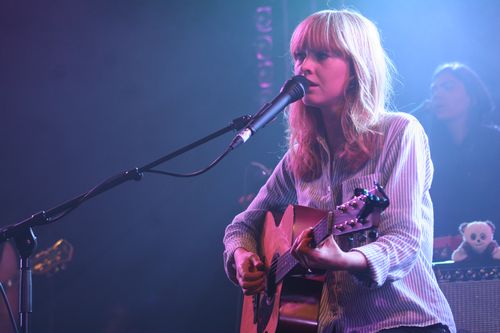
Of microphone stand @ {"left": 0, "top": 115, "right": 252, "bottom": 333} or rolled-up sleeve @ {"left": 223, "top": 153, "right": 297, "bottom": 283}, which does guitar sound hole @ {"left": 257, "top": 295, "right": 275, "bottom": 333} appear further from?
microphone stand @ {"left": 0, "top": 115, "right": 252, "bottom": 333}

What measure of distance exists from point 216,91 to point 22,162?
2212mm

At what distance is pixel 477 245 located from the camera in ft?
13.6

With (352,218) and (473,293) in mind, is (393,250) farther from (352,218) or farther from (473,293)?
(473,293)

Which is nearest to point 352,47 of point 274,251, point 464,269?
point 274,251

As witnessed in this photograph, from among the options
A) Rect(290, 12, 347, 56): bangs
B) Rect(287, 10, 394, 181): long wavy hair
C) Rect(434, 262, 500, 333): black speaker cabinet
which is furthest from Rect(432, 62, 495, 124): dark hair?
Rect(290, 12, 347, 56): bangs

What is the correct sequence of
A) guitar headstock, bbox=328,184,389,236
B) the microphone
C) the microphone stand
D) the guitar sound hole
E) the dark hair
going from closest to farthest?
guitar headstock, bbox=328,184,389,236 → the microphone → the guitar sound hole → the microphone stand → the dark hair

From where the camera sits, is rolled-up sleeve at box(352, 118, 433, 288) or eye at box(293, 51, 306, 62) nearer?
rolled-up sleeve at box(352, 118, 433, 288)

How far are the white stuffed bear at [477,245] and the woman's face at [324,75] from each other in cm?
178

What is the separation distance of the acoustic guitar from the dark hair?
10.4ft

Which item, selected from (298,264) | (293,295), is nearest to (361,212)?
(298,264)

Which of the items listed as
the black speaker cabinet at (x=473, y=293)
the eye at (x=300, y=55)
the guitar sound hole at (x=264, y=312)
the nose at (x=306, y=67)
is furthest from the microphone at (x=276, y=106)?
the black speaker cabinet at (x=473, y=293)

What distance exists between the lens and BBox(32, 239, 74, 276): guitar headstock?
5684 mm

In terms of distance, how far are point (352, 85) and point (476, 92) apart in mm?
3111

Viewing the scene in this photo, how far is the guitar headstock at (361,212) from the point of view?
6.30 feet
